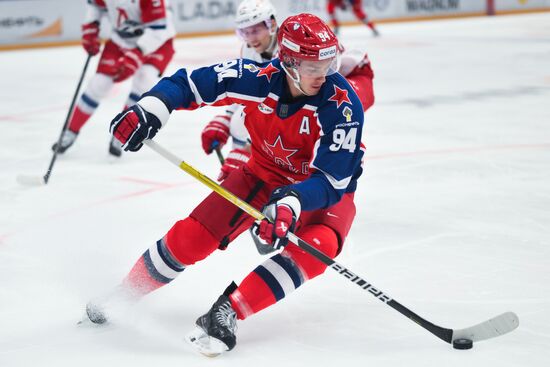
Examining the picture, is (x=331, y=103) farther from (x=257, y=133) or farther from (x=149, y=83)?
(x=149, y=83)

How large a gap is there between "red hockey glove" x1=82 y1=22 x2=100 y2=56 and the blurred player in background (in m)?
1.90

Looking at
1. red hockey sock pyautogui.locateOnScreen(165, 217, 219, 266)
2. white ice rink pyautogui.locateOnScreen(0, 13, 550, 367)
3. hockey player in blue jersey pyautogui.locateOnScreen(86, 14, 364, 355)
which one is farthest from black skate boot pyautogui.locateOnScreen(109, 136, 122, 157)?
red hockey sock pyautogui.locateOnScreen(165, 217, 219, 266)

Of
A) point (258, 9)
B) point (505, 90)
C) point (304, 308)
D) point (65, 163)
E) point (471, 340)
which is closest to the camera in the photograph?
point (471, 340)

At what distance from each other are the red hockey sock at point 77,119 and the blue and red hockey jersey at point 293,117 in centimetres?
296

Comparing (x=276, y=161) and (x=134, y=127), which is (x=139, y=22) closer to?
(x=276, y=161)

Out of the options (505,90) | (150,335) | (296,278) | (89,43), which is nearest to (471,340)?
(296,278)

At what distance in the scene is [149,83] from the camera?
18.4ft

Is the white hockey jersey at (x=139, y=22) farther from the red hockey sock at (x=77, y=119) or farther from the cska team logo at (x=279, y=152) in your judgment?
the cska team logo at (x=279, y=152)

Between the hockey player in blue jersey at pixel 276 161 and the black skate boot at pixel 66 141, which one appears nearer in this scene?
the hockey player in blue jersey at pixel 276 161

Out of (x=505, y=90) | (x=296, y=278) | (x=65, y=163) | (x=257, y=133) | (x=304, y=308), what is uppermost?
(x=257, y=133)

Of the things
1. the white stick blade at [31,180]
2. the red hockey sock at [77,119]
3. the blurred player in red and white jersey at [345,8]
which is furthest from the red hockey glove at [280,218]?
the blurred player in red and white jersey at [345,8]

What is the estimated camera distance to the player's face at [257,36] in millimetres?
3945

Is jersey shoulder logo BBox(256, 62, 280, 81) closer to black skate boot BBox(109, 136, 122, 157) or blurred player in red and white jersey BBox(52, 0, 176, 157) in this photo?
black skate boot BBox(109, 136, 122, 157)

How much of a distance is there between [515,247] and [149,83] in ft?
9.55
